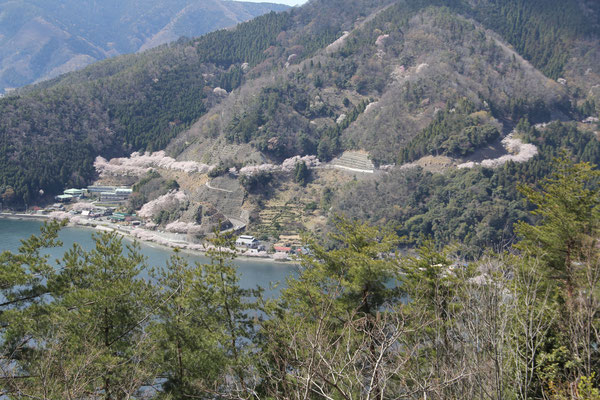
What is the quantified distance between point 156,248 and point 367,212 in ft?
56.2

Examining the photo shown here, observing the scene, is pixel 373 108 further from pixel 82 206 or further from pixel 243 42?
pixel 243 42

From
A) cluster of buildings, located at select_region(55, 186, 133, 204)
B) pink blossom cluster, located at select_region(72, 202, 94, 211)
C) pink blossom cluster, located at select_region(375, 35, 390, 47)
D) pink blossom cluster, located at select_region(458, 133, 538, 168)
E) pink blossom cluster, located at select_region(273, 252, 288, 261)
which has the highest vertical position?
pink blossom cluster, located at select_region(375, 35, 390, 47)

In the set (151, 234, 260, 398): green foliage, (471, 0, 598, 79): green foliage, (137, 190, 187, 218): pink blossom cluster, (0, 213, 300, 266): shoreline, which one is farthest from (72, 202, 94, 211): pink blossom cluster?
(471, 0, 598, 79): green foliage

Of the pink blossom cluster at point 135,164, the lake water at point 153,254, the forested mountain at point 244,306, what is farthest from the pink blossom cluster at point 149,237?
the forested mountain at point 244,306

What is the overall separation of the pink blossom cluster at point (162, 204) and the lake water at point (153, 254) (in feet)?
16.7

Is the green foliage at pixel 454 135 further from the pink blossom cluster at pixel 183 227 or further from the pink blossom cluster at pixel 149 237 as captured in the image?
the pink blossom cluster at pixel 149 237

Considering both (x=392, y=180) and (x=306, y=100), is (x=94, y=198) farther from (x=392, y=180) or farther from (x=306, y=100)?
(x=392, y=180)

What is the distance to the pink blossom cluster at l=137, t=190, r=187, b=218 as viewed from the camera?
141 feet

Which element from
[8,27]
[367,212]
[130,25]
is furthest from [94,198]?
[130,25]

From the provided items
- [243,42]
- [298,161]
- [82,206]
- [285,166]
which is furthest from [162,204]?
[243,42]

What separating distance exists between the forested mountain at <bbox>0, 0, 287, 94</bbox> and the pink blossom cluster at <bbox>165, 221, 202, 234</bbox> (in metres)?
134

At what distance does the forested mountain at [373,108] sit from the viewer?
1486 inches

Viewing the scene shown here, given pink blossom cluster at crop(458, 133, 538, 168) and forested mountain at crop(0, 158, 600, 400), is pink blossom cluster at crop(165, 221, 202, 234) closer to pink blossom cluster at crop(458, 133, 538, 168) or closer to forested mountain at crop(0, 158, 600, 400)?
pink blossom cluster at crop(458, 133, 538, 168)

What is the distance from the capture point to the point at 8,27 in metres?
167
